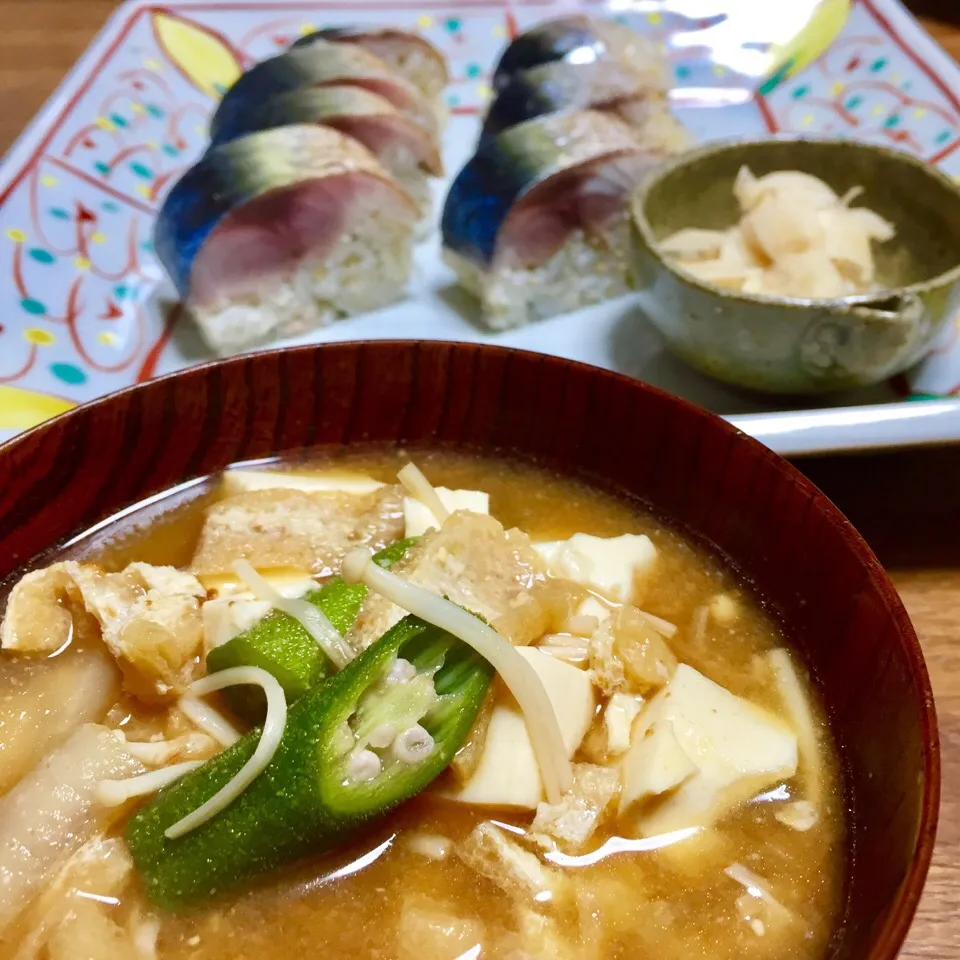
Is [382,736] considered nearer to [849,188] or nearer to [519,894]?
[519,894]

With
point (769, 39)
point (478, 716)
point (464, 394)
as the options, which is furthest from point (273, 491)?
point (769, 39)

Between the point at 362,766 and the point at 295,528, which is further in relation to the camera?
the point at 295,528

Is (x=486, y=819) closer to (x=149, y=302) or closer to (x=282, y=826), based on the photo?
(x=282, y=826)

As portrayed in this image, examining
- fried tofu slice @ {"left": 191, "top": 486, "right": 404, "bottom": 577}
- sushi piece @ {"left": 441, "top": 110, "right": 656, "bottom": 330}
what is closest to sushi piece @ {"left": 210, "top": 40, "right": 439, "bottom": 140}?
sushi piece @ {"left": 441, "top": 110, "right": 656, "bottom": 330}

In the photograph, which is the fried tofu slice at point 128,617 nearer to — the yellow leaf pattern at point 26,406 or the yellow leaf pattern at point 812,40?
the yellow leaf pattern at point 26,406

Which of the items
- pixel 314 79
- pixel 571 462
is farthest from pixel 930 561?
pixel 314 79
